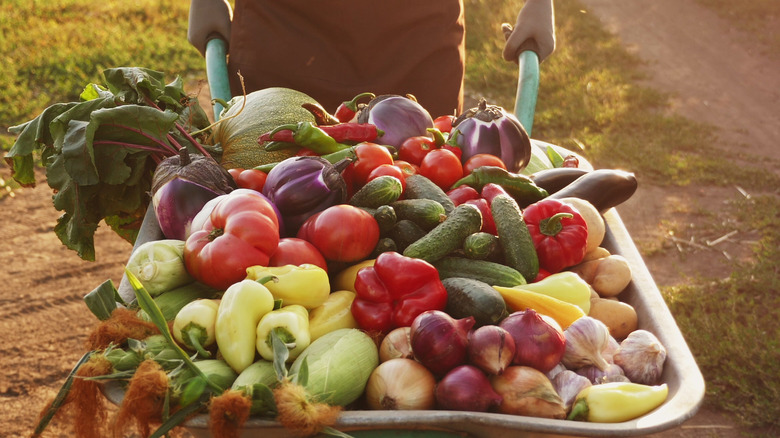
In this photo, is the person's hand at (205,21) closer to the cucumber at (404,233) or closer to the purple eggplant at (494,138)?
the purple eggplant at (494,138)

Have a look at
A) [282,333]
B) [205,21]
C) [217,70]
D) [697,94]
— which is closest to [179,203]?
[282,333]

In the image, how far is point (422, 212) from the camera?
78.3 inches

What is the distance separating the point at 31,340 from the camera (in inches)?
151

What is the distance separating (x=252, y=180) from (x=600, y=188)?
3.63ft

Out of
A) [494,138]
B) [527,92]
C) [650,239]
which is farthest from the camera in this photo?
[650,239]

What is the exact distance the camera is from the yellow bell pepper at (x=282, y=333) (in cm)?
162

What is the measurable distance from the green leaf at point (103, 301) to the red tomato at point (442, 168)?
3.36 ft

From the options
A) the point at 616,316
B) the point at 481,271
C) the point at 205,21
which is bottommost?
the point at 616,316

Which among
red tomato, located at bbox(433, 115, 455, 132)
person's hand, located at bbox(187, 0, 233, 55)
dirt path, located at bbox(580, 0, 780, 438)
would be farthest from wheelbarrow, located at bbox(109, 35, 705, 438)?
person's hand, located at bbox(187, 0, 233, 55)

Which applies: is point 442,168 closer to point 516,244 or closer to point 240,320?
point 516,244

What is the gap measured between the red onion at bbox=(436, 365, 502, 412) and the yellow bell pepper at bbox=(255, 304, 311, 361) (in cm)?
33

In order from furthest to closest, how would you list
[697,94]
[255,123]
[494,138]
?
[697,94] → [255,123] → [494,138]

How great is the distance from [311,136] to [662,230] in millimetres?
3487

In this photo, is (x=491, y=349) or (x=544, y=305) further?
(x=544, y=305)
